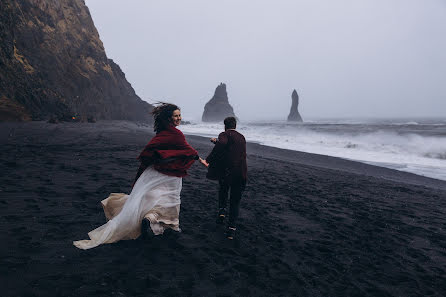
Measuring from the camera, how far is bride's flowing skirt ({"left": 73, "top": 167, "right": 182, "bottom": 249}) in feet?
11.8

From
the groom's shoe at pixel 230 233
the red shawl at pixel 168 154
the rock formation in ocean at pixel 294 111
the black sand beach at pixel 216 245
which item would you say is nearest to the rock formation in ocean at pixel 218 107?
the rock formation in ocean at pixel 294 111

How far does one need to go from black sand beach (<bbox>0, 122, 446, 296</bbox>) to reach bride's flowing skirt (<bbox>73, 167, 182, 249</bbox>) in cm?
15

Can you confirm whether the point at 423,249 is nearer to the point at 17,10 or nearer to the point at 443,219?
the point at 443,219

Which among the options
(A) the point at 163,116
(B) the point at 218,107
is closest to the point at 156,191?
(A) the point at 163,116

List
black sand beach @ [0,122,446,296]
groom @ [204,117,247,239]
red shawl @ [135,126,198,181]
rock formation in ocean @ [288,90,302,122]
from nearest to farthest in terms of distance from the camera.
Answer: black sand beach @ [0,122,446,296]
red shawl @ [135,126,198,181]
groom @ [204,117,247,239]
rock formation in ocean @ [288,90,302,122]

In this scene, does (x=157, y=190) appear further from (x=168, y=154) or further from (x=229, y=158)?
(x=229, y=158)

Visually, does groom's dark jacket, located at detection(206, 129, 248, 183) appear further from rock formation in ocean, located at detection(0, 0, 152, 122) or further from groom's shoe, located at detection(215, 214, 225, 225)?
rock formation in ocean, located at detection(0, 0, 152, 122)

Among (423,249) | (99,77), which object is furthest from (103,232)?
(99,77)

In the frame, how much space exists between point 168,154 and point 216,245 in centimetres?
146

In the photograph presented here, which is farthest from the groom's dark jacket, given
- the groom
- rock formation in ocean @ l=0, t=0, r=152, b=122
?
rock formation in ocean @ l=0, t=0, r=152, b=122

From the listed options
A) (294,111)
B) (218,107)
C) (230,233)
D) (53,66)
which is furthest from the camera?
(294,111)

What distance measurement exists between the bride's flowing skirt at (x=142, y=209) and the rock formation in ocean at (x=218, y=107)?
120246mm

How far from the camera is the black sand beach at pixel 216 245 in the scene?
2.96 m

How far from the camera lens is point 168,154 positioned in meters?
3.90
